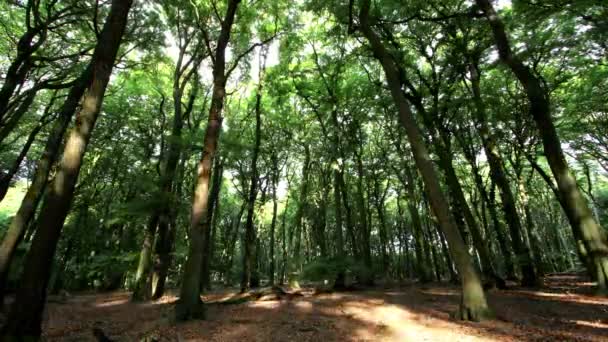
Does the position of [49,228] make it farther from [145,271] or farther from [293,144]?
[293,144]

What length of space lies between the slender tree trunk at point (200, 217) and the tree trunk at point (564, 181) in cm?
808

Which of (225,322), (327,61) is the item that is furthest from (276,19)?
(225,322)

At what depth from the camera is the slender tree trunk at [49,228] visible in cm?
493

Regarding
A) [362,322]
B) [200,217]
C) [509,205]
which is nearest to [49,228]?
[200,217]

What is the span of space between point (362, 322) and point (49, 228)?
6.52 m

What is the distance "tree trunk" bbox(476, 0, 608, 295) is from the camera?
26.0ft

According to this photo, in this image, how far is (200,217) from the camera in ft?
28.5

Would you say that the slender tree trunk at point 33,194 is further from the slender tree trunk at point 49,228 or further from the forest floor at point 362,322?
the forest floor at point 362,322

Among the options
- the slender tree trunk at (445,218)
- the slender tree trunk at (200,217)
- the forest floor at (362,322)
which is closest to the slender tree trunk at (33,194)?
the forest floor at (362,322)

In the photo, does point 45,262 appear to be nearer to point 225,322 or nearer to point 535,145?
point 225,322

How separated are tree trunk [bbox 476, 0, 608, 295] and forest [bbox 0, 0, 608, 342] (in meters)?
0.05

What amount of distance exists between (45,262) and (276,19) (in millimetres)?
14854

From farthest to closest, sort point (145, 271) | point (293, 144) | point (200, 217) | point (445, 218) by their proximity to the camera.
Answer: point (293, 144), point (145, 271), point (200, 217), point (445, 218)

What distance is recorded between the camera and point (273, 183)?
80.0 feet
